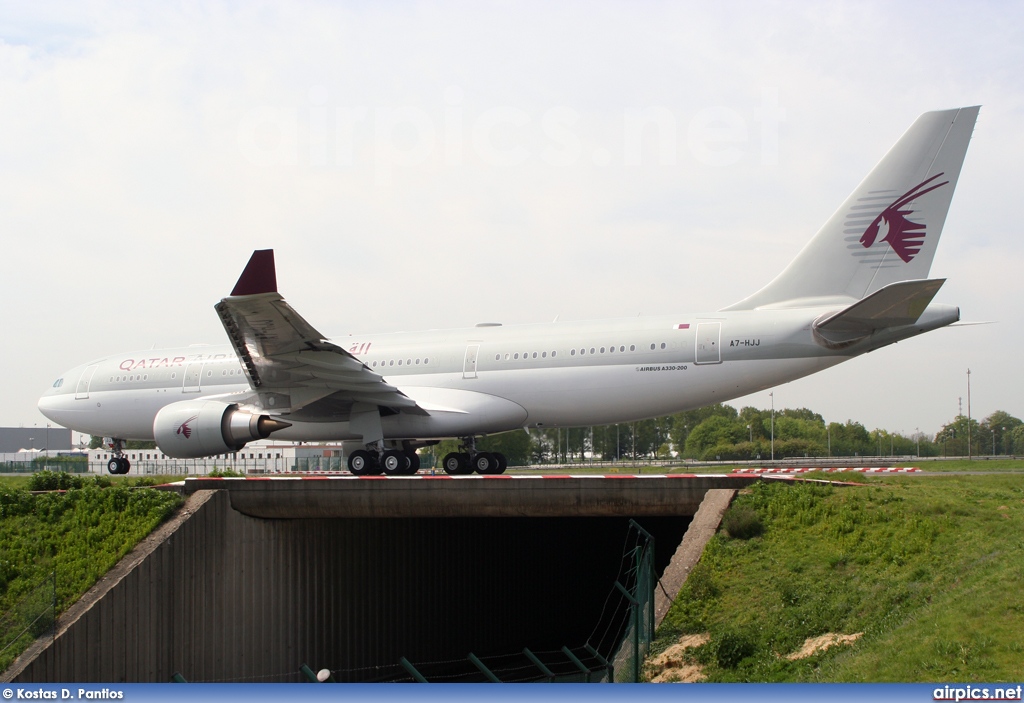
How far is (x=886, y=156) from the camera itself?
65.1 feet

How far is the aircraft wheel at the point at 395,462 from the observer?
73.4 feet

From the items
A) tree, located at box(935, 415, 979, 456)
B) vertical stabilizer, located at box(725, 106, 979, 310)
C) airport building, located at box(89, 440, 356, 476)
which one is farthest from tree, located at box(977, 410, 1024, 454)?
vertical stabilizer, located at box(725, 106, 979, 310)

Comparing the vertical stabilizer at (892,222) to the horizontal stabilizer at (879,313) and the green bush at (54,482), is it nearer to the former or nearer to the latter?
the horizontal stabilizer at (879,313)

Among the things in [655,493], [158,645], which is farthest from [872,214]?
[158,645]

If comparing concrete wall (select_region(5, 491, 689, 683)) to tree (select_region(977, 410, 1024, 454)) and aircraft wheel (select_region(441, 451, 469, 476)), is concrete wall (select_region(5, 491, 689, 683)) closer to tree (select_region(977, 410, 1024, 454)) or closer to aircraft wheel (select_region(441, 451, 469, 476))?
aircraft wheel (select_region(441, 451, 469, 476))

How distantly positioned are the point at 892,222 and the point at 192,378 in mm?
17673

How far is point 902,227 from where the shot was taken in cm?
1975

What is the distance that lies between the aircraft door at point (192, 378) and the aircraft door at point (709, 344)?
13306 millimetres

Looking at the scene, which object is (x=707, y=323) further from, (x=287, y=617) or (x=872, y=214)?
(x=287, y=617)

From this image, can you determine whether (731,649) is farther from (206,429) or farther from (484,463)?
(206,429)

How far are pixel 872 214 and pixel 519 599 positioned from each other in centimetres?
1225

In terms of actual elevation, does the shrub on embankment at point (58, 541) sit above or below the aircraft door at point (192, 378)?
below
